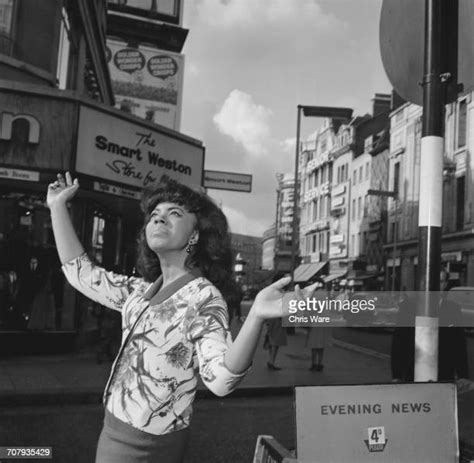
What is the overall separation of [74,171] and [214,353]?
9084 millimetres

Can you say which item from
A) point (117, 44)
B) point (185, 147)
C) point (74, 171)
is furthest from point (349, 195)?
point (74, 171)

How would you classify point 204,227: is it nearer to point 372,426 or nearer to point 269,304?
point 269,304

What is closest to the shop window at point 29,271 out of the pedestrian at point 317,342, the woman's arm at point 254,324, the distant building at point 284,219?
the distant building at point 284,219

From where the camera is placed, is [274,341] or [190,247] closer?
[190,247]

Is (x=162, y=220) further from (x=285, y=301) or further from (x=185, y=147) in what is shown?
(x=185, y=147)

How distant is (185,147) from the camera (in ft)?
41.7

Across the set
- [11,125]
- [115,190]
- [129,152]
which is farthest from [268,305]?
[129,152]

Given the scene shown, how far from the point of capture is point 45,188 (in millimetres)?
10336

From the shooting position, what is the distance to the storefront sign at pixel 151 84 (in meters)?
27.8

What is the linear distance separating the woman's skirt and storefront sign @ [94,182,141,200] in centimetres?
881

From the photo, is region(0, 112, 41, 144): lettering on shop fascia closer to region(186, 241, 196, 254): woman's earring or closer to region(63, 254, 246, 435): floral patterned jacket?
region(186, 241, 196, 254): woman's earring

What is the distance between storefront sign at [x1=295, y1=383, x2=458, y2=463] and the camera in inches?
62.6

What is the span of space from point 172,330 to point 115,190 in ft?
30.9

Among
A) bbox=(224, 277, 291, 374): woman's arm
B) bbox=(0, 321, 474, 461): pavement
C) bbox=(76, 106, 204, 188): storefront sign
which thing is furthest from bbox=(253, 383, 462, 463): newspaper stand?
bbox=(76, 106, 204, 188): storefront sign
